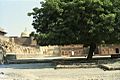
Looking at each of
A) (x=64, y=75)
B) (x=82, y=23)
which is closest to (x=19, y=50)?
(x=82, y=23)

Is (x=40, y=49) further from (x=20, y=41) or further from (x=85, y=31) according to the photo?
(x=85, y=31)

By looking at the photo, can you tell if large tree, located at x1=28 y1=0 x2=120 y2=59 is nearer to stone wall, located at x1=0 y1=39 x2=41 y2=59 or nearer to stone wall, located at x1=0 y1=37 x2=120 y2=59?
stone wall, located at x1=0 y1=39 x2=41 y2=59

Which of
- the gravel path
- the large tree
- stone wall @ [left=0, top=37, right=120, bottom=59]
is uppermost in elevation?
the large tree

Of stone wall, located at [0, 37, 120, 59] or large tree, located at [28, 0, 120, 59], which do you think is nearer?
large tree, located at [28, 0, 120, 59]

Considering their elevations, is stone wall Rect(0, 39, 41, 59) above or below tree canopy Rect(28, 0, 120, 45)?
below

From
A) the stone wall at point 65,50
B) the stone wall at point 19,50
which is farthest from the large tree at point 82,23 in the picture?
the stone wall at point 65,50

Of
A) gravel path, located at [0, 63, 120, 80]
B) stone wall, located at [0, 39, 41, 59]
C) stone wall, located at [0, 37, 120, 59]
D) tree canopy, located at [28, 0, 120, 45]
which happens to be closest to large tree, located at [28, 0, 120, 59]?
tree canopy, located at [28, 0, 120, 45]

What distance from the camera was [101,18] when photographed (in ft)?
81.7

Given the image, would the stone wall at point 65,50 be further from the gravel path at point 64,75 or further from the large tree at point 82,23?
the gravel path at point 64,75

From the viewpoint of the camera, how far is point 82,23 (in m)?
25.6

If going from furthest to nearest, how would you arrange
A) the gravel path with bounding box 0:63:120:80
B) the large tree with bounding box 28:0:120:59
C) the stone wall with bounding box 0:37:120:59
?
1. the stone wall with bounding box 0:37:120:59
2. the large tree with bounding box 28:0:120:59
3. the gravel path with bounding box 0:63:120:80

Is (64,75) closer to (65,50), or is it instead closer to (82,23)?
(82,23)

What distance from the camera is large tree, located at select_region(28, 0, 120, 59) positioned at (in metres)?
24.9

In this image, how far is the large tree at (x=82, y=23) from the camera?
24.9 metres
